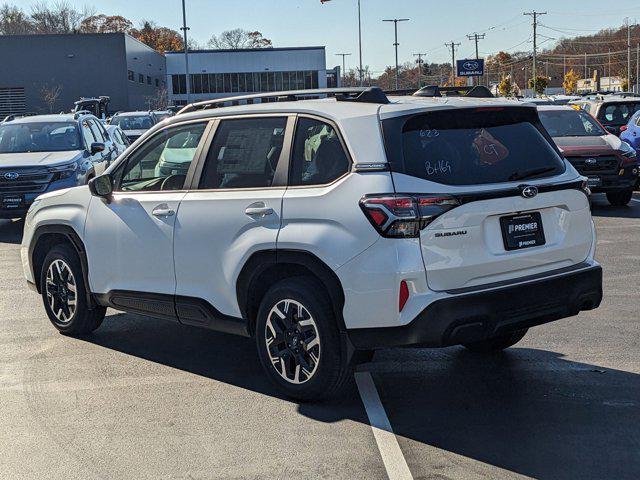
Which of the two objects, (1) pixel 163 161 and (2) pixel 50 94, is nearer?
(1) pixel 163 161

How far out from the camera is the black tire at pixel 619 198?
1595cm

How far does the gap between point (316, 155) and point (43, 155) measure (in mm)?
10614

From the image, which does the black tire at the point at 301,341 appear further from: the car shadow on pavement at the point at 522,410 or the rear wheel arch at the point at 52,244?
the rear wheel arch at the point at 52,244

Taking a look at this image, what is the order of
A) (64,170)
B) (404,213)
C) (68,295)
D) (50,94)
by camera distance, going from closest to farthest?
(404,213) → (68,295) → (64,170) → (50,94)

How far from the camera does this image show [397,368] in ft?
20.5

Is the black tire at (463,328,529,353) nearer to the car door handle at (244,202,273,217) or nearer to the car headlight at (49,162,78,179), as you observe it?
the car door handle at (244,202,273,217)

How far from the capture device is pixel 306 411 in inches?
213

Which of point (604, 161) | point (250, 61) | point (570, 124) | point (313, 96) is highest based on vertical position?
point (250, 61)

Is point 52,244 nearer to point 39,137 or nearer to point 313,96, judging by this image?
point 313,96

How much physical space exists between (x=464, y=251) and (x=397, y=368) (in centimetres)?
152

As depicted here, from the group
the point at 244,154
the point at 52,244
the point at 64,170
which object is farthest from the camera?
the point at 64,170

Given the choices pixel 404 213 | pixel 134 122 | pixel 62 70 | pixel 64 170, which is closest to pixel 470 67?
pixel 134 122

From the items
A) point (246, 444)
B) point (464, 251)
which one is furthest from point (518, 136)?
point (246, 444)

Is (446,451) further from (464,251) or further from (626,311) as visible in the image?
(626,311)
